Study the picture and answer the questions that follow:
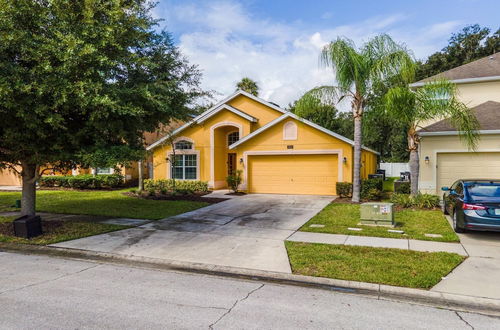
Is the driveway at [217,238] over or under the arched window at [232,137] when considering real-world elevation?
under

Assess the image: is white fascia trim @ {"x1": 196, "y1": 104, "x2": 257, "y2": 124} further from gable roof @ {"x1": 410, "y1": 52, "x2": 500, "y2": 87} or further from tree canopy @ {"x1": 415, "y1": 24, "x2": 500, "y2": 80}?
tree canopy @ {"x1": 415, "y1": 24, "x2": 500, "y2": 80}

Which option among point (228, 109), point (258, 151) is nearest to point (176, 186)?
point (258, 151)

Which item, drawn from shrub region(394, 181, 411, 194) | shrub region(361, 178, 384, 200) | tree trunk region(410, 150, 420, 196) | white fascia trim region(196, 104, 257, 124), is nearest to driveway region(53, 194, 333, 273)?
shrub region(361, 178, 384, 200)

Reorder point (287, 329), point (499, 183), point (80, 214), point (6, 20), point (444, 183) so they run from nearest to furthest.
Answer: point (287, 329) → point (6, 20) → point (499, 183) → point (80, 214) → point (444, 183)

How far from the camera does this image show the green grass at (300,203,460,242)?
8812 mm

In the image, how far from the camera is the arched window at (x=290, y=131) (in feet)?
59.1

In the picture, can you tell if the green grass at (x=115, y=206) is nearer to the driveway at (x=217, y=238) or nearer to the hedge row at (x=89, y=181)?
the driveway at (x=217, y=238)

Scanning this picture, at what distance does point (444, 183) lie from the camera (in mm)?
14156

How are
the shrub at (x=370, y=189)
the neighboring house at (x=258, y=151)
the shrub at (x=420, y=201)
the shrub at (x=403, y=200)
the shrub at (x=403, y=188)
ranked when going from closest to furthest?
the shrub at (x=420, y=201), the shrub at (x=403, y=200), the shrub at (x=370, y=189), the shrub at (x=403, y=188), the neighboring house at (x=258, y=151)

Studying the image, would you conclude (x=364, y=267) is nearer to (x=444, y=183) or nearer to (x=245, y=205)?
(x=245, y=205)

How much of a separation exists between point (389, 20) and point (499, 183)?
7.87m

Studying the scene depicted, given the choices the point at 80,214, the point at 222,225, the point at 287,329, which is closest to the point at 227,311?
the point at 287,329

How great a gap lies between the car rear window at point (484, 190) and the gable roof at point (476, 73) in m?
8.36

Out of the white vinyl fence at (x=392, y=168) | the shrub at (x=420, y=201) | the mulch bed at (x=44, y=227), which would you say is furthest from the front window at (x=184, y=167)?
the white vinyl fence at (x=392, y=168)
